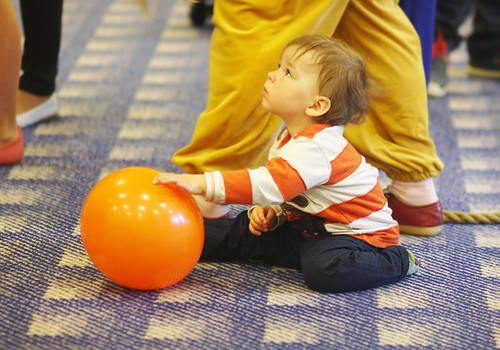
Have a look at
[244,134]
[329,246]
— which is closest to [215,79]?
[244,134]

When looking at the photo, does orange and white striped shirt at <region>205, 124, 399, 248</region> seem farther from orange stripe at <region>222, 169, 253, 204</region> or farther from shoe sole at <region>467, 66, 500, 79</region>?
shoe sole at <region>467, 66, 500, 79</region>

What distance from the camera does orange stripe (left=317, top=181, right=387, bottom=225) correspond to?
4.24ft

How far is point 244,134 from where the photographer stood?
4.79ft

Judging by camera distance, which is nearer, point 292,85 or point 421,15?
point 292,85

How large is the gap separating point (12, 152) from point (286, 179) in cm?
82

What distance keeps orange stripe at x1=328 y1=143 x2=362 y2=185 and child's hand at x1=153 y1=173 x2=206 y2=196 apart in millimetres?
222

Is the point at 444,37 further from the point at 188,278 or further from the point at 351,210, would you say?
the point at 188,278

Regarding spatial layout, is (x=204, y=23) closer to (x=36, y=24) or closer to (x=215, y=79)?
(x=36, y=24)

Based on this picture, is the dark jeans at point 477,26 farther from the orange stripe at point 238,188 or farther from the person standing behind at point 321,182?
the orange stripe at point 238,188

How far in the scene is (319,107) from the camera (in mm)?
1268

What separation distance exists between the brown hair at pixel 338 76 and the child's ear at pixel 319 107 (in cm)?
1

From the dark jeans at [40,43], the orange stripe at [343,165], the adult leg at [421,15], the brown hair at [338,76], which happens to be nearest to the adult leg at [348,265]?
the orange stripe at [343,165]

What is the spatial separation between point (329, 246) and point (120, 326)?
382 millimetres

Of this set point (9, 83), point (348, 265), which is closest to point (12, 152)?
point (9, 83)
